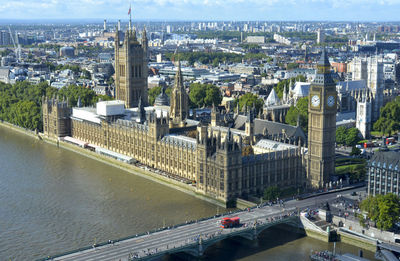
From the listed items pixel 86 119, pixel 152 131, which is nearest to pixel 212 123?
pixel 152 131

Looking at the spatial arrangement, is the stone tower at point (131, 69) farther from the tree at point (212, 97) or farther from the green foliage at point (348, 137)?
the green foliage at point (348, 137)

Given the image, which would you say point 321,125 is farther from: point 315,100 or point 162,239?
point 162,239

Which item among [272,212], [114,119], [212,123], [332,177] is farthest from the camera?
[114,119]

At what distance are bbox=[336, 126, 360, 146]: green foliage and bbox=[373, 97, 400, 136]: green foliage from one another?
12037 millimetres

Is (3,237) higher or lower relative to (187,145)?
lower

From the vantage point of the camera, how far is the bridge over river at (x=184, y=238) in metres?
61.0

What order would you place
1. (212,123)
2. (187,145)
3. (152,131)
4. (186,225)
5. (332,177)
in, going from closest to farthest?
(186,225) < (332,177) < (187,145) < (152,131) < (212,123)

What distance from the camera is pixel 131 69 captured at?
416 ft

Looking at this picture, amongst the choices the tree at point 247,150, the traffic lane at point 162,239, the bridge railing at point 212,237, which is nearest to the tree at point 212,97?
the tree at point 247,150

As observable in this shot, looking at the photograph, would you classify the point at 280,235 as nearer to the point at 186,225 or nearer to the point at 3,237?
the point at 186,225

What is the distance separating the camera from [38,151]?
4560 inches

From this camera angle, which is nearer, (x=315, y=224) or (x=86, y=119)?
(x=315, y=224)

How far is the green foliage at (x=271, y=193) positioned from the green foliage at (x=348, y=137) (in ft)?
121

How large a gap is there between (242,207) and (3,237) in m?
29.0
